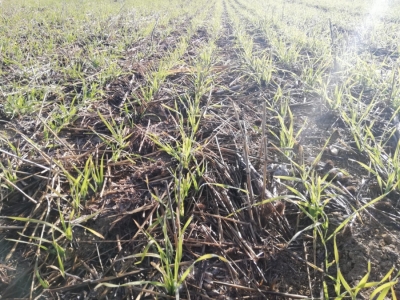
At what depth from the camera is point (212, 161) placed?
1388 mm

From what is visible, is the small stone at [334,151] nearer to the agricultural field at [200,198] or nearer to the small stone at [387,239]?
the agricultural field at [200,198]

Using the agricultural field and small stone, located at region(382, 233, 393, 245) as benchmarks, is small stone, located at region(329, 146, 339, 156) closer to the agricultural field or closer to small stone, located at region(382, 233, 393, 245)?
the agricultural field

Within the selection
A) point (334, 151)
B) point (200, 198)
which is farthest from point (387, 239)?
point (200, 198)

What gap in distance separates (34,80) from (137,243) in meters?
1.99

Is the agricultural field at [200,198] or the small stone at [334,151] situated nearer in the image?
the agricultural field at [200,198]

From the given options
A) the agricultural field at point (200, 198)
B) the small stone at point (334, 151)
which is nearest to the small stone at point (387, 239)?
the agricultural field at point (200, 198)

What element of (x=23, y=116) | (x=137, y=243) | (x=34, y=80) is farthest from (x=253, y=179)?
(x=34, y=80)

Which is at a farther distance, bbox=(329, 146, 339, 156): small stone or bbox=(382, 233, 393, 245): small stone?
bbox=(329, 146, 339, 156): small stone

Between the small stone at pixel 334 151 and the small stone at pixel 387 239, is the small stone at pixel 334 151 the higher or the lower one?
the higher one

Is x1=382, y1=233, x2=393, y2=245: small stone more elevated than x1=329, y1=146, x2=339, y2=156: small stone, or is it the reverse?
x1=329, y1=146, x2=339, y2=156: small stone

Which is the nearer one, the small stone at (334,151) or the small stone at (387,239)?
the small stone at (387,239)

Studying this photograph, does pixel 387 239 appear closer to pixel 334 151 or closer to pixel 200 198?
pixel 334 151

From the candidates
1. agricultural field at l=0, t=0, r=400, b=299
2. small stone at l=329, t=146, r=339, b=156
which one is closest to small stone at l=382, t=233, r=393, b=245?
agricultural field at l=0, t=0, r=400, b=299

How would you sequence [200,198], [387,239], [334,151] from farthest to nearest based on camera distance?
1. [334,151]
2. [200,198]
3. [387,239]
